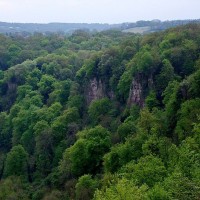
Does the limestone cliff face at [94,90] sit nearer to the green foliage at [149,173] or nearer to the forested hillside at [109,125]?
the forested hillside at [109,125]

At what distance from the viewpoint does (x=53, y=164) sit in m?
68.2

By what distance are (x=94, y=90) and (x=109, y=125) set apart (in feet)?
53.3

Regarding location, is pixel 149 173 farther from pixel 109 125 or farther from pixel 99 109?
pixel 99 109

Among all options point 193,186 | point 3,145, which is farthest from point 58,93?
point 193,186

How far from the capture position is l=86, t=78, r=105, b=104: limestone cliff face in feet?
263

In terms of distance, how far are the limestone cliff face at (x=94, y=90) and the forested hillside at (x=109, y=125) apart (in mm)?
220

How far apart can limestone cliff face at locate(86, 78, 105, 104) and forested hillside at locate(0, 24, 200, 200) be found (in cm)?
22

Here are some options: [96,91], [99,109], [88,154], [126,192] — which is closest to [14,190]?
[88,154]

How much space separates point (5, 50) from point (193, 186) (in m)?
120

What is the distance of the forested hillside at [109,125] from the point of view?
35469 mm

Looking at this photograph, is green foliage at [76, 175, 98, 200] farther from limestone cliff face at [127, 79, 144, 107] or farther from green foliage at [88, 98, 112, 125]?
green foliage at [88, 98, 112, 125]

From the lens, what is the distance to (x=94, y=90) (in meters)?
81.8

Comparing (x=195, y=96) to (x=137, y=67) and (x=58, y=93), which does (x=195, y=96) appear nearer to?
(x=137, y=67)

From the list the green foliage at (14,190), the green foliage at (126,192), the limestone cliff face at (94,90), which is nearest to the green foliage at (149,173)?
the green foliage at (126,192)
